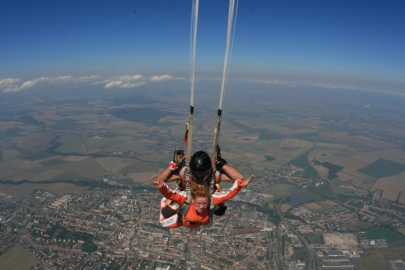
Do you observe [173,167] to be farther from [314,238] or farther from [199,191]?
[314,238]

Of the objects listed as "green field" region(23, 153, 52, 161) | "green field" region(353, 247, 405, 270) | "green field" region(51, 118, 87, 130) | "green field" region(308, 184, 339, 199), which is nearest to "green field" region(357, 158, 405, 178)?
"green field" region(308, 184, 339, 199)

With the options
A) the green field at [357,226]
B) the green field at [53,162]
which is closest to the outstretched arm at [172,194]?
the green field at [357,226]

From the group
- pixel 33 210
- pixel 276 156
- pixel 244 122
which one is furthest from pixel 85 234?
pixel 244 122

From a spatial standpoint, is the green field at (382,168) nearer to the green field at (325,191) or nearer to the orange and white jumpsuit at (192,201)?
the green field at (325,191)

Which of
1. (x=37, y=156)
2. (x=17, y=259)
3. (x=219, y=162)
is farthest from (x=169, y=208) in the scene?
(x=37, y=156)

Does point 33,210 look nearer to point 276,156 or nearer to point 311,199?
point 311,199

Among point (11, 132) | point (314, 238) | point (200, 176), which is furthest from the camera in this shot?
point (11, 132)
